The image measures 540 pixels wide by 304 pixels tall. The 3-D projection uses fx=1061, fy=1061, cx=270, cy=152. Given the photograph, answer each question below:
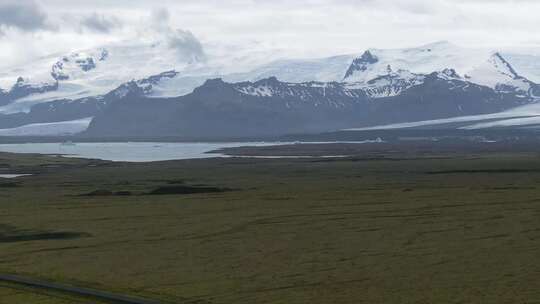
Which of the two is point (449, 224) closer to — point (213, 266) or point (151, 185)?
point (213, 266)

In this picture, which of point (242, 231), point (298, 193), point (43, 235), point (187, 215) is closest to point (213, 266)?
point (242, 231)

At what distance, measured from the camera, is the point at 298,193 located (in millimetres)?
87438

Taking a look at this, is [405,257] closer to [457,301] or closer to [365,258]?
[365,258]

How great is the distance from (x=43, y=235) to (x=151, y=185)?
136ft

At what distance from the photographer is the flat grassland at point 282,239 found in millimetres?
40781

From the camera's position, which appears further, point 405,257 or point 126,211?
point 126,211

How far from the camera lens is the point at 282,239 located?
181 ft

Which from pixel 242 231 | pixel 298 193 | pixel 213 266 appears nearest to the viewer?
pixel 213 266

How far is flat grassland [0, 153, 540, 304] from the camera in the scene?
40.8 m

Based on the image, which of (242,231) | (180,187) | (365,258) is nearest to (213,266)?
(365,258)

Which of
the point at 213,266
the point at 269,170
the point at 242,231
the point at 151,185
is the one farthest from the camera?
the point at 269,170

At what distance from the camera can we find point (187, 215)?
226 feet

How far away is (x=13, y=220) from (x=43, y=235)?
885 cm

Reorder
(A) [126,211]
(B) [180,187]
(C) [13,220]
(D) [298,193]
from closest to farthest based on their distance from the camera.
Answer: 1. (C) [13,220]
2. (A) [126,211]
3. (D) [298,193]
4. (B) [180,187]
